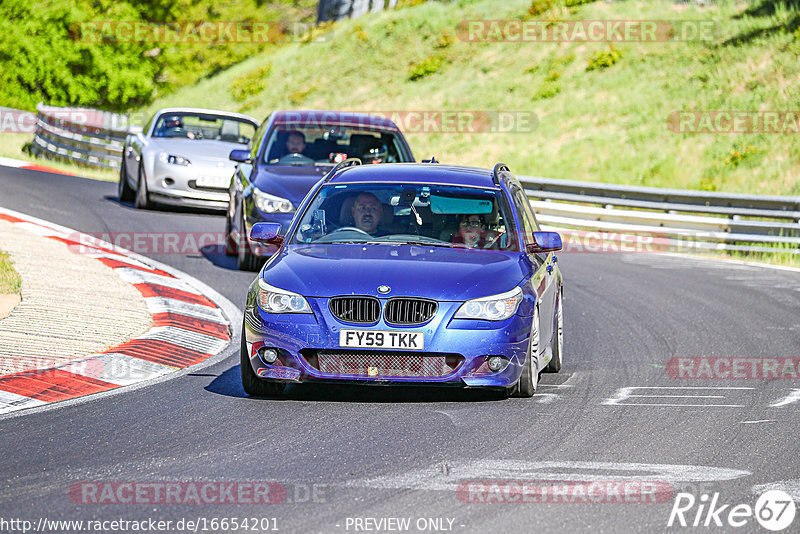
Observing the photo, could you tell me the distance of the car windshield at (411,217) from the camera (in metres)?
8.77

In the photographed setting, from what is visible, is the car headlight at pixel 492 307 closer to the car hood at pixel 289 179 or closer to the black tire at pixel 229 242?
the car hood at pixel 289 179

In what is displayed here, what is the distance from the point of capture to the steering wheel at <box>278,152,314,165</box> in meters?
14.8

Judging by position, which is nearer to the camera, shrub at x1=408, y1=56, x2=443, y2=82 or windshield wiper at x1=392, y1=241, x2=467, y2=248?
windshield wiper at x1=392, y1=241, x2=467, y2=248

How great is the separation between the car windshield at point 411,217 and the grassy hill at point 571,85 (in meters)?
25.1

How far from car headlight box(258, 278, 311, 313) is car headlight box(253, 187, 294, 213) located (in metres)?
5.63

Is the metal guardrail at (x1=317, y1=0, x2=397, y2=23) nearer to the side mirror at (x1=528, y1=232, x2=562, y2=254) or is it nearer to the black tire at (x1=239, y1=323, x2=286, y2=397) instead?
the side mirror at (x1=528, y1=232, x2=562, y2=254)

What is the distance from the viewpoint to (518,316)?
7852 millimetres

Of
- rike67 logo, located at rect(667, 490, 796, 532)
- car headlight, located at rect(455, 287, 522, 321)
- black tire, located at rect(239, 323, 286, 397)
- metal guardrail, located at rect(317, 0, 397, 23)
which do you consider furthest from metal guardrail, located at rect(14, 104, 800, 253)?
metal guardrail, located at rect(317, 0, 397, 23)

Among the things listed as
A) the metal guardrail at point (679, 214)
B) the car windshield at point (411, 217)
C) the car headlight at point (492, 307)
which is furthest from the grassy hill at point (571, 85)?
the car headlight at point (492, 307)

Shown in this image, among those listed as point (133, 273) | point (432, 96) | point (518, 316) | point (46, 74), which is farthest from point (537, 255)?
point (46, 74)

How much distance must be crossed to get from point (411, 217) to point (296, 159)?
20.3ft

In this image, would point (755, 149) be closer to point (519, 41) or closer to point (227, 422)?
point (519, 41)

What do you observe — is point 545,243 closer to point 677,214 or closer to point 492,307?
point 492,307

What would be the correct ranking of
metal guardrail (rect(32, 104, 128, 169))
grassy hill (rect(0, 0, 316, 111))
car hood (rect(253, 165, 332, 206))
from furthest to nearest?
1. grassy hill (rect(0, 0, 316, 111))
2. metal guardrail (rect(32, 104, 128, 169))
3. car hood (rect(253, 165, 332, 206))
